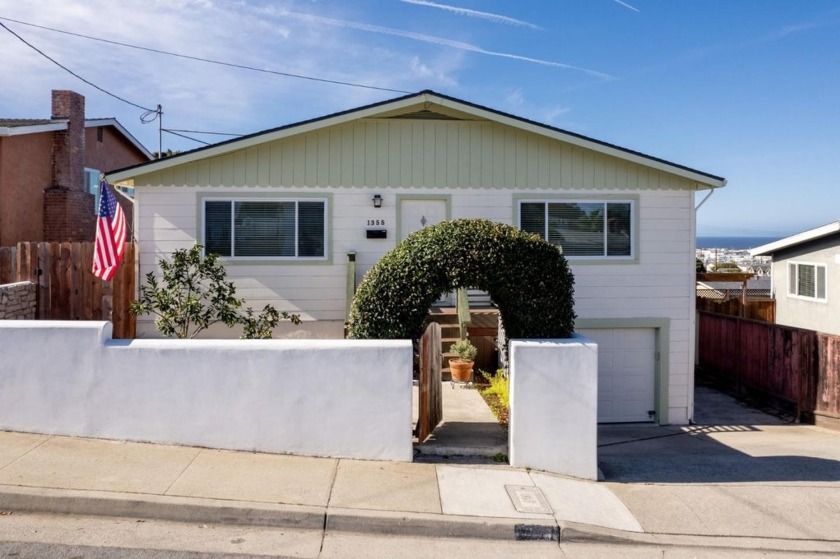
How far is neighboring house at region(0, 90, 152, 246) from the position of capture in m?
14.6

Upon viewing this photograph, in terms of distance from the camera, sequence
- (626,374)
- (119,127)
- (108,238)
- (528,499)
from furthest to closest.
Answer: (119,127)
(626,374)
(108,238)
(528,499)

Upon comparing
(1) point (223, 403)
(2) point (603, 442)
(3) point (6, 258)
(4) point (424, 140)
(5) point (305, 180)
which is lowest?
(2) point (603, 442)

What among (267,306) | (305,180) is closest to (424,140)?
(305,180)

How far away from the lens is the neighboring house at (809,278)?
16922 millimetres

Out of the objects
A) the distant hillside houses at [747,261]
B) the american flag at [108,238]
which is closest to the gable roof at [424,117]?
the american flag at [108,238]

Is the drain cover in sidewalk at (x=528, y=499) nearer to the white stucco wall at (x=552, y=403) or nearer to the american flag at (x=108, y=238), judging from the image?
the white stucco wall at (x=552, y=403)

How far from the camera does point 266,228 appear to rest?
11.4 meters

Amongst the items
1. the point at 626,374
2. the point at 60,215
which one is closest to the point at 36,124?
the point at 60,215

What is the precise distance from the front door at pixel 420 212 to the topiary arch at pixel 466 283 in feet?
11.8

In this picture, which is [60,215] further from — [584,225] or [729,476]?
[729,476]

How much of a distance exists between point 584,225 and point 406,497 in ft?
23.9

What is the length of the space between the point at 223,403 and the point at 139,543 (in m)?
2.04

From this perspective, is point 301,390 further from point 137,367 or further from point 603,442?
point 603,442

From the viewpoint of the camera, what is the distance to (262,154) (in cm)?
1129
